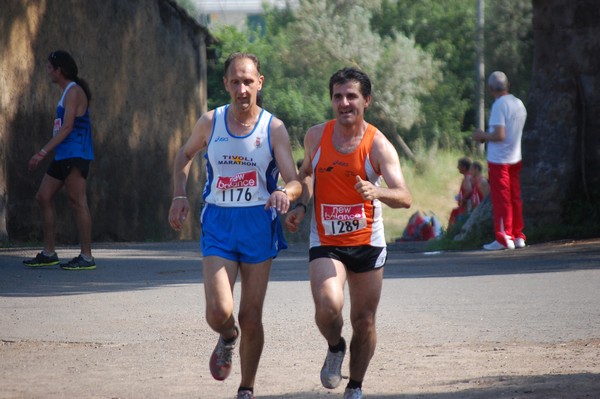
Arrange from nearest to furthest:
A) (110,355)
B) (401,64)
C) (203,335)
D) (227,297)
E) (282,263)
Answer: (227,297) < (110,355) < (203,335) < (282,263) < (401,64)

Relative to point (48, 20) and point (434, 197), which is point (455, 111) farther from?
point (48, 20)

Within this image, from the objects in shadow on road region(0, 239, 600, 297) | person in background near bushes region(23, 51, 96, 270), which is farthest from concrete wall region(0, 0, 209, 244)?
person in background near bushes region(23, 51, 96, 270)

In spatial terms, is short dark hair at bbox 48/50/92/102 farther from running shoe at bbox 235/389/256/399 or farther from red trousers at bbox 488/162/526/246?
running shoe at bbox 235/389/256/399

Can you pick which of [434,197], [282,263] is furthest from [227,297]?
[434,197]

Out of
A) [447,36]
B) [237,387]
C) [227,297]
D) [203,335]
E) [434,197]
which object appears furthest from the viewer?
[447,36]

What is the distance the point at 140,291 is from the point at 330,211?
5292 mm

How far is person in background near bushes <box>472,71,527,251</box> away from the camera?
15.0 m

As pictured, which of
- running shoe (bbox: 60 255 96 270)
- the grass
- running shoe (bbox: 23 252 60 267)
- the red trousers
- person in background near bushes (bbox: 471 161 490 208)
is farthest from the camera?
the grass

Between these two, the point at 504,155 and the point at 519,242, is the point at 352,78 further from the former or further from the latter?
the point at 519,242

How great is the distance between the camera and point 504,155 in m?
15.2

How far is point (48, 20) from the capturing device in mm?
18797

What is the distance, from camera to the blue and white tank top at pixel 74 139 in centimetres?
1245

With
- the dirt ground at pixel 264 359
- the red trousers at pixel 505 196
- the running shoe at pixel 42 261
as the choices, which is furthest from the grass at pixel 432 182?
the dirt ground at pixel 264 359

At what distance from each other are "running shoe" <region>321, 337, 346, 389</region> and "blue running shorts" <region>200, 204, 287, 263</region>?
648mm
